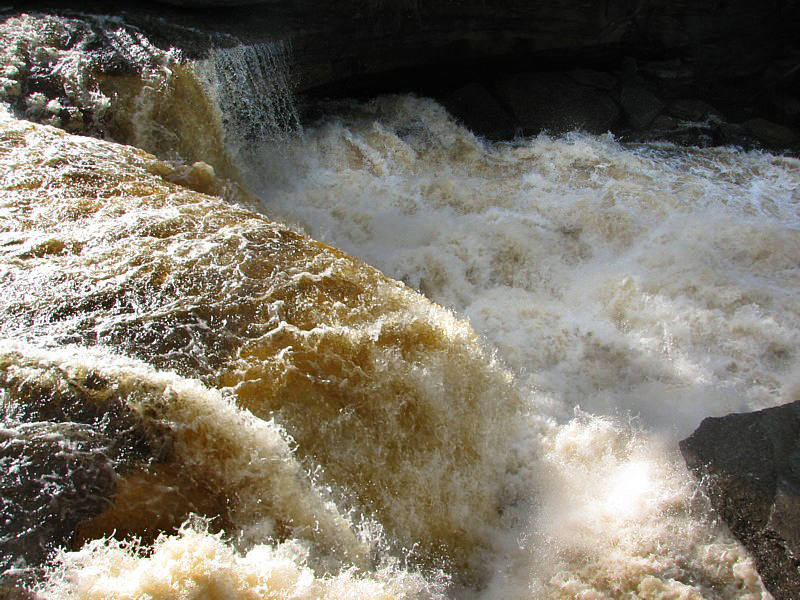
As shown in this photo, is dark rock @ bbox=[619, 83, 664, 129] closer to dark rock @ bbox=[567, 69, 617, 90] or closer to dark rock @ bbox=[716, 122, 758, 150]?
dark rock @ bbox=[567, 69, 617, 90]

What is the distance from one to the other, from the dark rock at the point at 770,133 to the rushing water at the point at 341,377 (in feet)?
9.24

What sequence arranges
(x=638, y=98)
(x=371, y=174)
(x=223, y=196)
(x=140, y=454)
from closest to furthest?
(x=140, y=454) < (x=223, y=196) < (x=371, y=174) < (x=638, y=98)

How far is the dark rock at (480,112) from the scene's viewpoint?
7402 millimetres

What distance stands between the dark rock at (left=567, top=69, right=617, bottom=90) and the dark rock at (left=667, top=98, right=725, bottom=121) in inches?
35.9

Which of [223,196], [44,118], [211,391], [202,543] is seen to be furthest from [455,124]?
[202,543]

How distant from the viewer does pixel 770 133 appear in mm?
7531

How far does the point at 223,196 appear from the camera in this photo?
438cm

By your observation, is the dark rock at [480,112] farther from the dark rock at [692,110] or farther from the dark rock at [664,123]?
the dark rock at [692,110]

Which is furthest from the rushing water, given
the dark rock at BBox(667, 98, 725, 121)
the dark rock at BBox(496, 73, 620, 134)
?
the dark rock at BBox(667, 98, 725, 121)

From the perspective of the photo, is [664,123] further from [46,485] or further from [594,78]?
[46,485]

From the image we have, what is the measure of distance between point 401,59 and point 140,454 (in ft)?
20.0

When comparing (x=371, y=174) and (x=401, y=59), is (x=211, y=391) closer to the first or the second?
(x=371, y=174)

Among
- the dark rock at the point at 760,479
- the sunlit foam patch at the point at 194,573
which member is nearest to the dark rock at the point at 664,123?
the dark rock at the point at 760,479

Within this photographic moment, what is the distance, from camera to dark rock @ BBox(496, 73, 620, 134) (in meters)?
7.48
